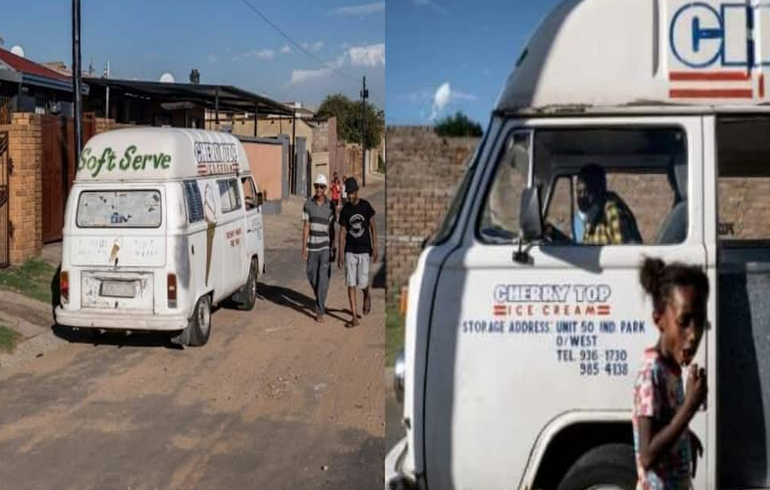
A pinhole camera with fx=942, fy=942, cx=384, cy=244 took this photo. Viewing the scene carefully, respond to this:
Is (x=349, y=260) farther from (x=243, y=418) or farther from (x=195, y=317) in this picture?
(x=243, y=418)

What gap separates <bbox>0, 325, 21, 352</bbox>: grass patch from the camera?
30.9ft

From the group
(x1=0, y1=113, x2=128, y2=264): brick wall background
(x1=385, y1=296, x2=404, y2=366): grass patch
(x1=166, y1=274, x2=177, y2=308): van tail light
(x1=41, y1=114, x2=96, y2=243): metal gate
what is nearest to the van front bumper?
(x1=385, y1=296, x2=404, y2=366): grass patch

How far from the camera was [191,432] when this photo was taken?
6.84 m

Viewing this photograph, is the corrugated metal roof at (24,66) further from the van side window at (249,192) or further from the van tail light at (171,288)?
the van tail light at (171,288)

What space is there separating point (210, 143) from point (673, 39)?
777cm

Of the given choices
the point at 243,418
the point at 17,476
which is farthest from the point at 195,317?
the point at 17,476

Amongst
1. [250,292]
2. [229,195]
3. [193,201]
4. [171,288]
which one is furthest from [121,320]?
[250,292]

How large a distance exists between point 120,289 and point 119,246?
0.42 m

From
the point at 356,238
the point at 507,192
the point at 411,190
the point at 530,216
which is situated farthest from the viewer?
the point at 356,238

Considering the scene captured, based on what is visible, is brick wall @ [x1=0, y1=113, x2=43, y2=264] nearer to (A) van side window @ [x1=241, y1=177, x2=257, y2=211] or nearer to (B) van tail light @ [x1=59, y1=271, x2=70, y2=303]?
(A) van side window @ [x1=241, y1=177, x2=257, y2=211]

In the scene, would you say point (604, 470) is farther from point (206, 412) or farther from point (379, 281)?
point (379, 281)

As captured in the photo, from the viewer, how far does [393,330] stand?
4.96 metres

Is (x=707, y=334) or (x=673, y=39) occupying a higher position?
(x=673, y=39)

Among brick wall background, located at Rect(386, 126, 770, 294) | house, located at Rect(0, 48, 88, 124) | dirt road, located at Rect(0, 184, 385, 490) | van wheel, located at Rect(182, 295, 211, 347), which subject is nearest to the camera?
brick wall background, located at Rect(386, 126, 770, 294)
